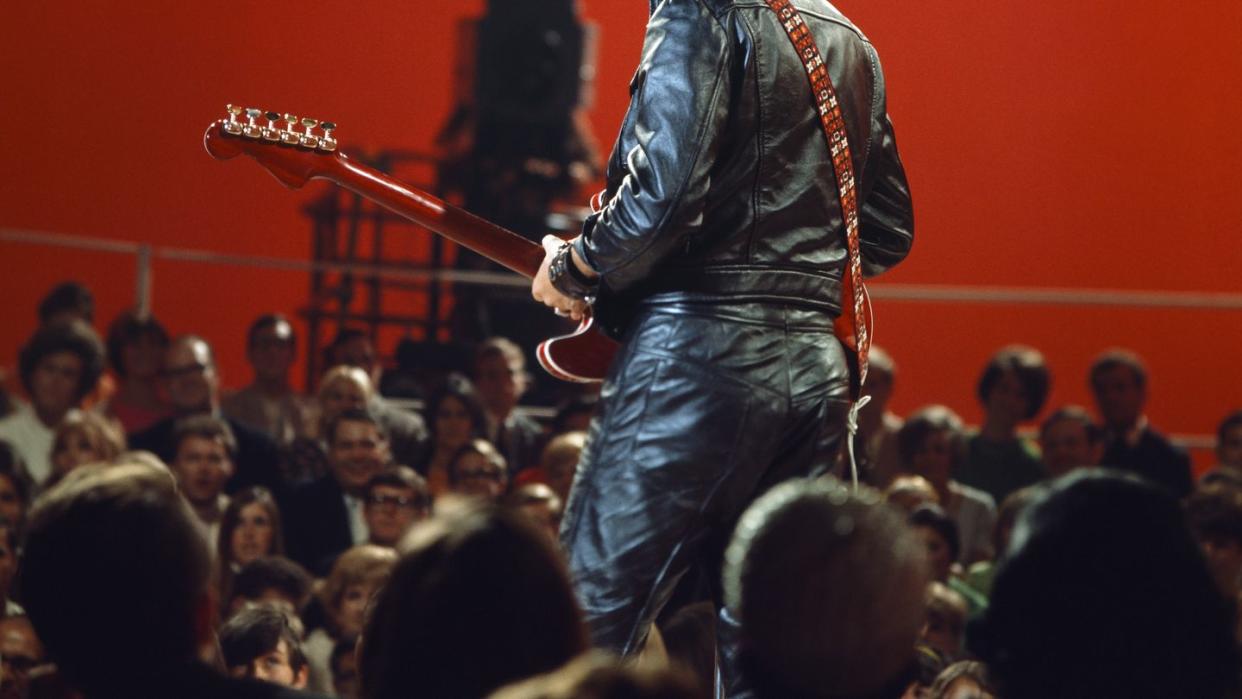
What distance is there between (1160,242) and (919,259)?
138cm

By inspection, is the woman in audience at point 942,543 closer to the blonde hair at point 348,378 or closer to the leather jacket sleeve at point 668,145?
the blonde hair at point 348,378

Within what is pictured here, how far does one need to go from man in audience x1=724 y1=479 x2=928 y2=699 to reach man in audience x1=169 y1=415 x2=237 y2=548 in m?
5.16

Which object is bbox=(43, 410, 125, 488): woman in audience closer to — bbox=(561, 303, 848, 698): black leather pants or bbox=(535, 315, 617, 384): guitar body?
bbox=(535, 315, 617, 384): guitar body

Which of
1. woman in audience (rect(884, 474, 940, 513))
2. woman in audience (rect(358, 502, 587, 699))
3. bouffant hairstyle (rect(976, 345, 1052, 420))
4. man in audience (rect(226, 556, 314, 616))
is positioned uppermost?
woman in audience (rect(358, 502, 587, 699))

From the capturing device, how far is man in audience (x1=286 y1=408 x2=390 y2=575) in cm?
684

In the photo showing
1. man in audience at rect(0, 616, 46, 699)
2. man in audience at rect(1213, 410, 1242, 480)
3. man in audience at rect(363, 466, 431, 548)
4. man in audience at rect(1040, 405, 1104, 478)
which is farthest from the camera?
man in audience at rect(1213, 410, 1242, 480)

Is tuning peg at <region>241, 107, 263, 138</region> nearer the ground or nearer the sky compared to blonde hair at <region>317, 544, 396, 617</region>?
nearer the sky

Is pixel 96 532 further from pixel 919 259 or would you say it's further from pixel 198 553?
pixel 919 259

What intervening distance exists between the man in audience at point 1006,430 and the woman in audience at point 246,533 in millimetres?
2730

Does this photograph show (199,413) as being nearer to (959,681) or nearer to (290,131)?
(290,131)

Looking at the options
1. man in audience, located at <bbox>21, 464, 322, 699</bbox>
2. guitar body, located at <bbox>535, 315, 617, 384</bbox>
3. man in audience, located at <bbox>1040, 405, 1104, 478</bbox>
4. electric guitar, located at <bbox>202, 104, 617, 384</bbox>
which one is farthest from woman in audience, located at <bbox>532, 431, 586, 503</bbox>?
man in audience, located at <bbox>21, 464, 322, 699</bbox>

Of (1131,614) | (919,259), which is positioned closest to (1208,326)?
(919,259)

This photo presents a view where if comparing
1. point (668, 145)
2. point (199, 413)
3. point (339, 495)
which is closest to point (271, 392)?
point (199, 413)

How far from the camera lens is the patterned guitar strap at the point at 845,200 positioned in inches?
128
